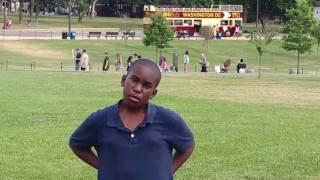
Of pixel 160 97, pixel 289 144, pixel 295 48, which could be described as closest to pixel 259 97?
pixel 160 97

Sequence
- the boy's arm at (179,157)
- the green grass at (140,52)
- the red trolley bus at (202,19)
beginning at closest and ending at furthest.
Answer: the boy's arm at (179,157) → the green grass at (140,52) → the red trolley bus at (202,19)

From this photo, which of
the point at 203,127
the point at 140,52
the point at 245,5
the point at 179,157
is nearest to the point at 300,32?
the point at 140,52

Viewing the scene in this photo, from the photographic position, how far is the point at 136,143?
471cm

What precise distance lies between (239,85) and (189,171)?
23235mm

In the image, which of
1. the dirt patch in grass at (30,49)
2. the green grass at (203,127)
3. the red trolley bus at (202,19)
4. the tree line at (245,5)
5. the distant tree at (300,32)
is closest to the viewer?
the green grass at (203,127)

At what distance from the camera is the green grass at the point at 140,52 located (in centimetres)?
5647

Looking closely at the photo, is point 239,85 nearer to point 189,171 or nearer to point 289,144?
point 289,144

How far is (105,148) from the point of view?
15.7 feet

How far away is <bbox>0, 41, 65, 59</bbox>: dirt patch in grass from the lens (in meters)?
59.7

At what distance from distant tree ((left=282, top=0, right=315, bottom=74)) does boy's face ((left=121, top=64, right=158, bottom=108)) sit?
4819 cm

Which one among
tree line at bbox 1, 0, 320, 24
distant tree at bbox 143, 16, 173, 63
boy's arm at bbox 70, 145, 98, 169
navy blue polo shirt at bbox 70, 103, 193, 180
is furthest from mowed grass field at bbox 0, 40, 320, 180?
tree line at bbox 1, 0, 320, 24

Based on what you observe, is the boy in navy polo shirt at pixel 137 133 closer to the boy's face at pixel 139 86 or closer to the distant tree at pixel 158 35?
the boy's face at pixel 139 86

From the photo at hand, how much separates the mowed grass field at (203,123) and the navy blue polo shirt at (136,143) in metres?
5.24

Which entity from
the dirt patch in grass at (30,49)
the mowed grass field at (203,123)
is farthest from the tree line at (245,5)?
the mowed grass field at (203,123)
